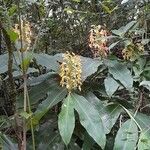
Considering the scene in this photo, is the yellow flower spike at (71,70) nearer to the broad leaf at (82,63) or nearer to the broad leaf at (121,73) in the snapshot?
the broad leaf at (82,63)

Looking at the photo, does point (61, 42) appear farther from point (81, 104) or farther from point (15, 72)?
point (81, 104)

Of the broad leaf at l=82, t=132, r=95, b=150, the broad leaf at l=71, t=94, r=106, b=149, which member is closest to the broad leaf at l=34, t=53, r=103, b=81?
the broad leaf at l=71, t=94, r=106, b=149

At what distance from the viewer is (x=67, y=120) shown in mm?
1657

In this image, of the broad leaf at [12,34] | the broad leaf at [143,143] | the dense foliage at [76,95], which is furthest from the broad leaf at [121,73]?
the broad leaf at [12,34]

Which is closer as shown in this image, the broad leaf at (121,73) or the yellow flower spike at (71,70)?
the yellow flower spike at (71,70)

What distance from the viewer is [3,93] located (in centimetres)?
236

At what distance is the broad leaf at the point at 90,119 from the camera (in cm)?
165

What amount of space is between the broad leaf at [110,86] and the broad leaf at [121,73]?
2 cm

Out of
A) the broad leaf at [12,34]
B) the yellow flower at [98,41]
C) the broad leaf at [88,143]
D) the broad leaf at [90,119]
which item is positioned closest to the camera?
the broad leaf at [12,34]

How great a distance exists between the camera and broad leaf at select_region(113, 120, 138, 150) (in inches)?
67.5

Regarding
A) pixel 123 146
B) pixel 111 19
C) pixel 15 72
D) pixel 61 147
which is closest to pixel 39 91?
pixel 15 72

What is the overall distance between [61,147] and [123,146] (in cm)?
29

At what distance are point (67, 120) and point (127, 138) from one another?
0.28 metres

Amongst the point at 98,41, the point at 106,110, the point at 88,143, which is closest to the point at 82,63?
the point at 98,41
